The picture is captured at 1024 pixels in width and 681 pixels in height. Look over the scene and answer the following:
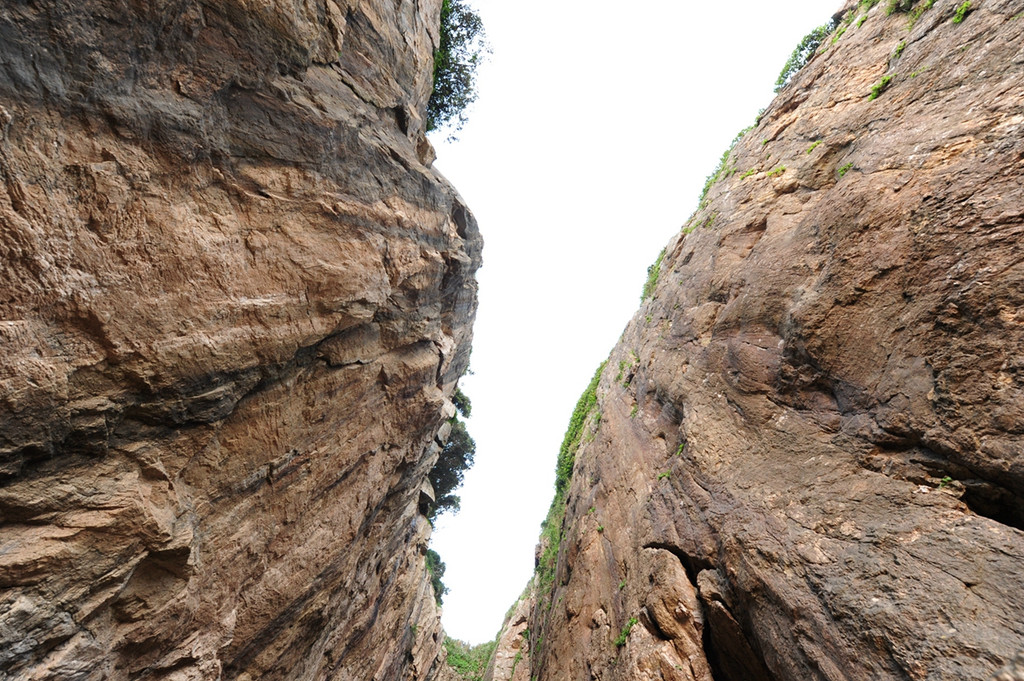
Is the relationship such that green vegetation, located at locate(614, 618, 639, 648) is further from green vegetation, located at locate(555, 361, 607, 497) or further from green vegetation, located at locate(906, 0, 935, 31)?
green vegetation, located at locate(906, 0, 935, 31)

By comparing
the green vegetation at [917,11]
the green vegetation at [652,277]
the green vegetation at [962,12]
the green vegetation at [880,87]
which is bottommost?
the green vegetation at [962,12]

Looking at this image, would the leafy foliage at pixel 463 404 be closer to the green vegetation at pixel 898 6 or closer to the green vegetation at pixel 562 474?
the green vegetation at pixel 562 474

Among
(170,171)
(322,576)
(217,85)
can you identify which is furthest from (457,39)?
(322,576)

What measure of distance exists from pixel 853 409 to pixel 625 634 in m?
5.96

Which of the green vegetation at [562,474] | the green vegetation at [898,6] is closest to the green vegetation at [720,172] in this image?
the green vegetation at [898,6]

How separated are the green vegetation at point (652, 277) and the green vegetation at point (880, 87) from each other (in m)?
8.53

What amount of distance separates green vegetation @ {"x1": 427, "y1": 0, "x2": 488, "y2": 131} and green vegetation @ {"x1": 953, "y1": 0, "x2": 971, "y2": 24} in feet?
46.8

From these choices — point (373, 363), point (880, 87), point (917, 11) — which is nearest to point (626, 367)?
point (373, 363)

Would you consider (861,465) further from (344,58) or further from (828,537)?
(344,58)

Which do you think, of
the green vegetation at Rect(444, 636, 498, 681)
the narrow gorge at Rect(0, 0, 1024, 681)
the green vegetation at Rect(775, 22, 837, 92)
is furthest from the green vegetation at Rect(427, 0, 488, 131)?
the green vegetation at Rect(444, 636, 498, 681)

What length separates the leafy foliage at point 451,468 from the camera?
75.2 ft

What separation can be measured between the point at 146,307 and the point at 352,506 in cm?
583

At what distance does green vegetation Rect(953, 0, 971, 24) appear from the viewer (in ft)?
23.8

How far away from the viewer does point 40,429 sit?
15.8ft
